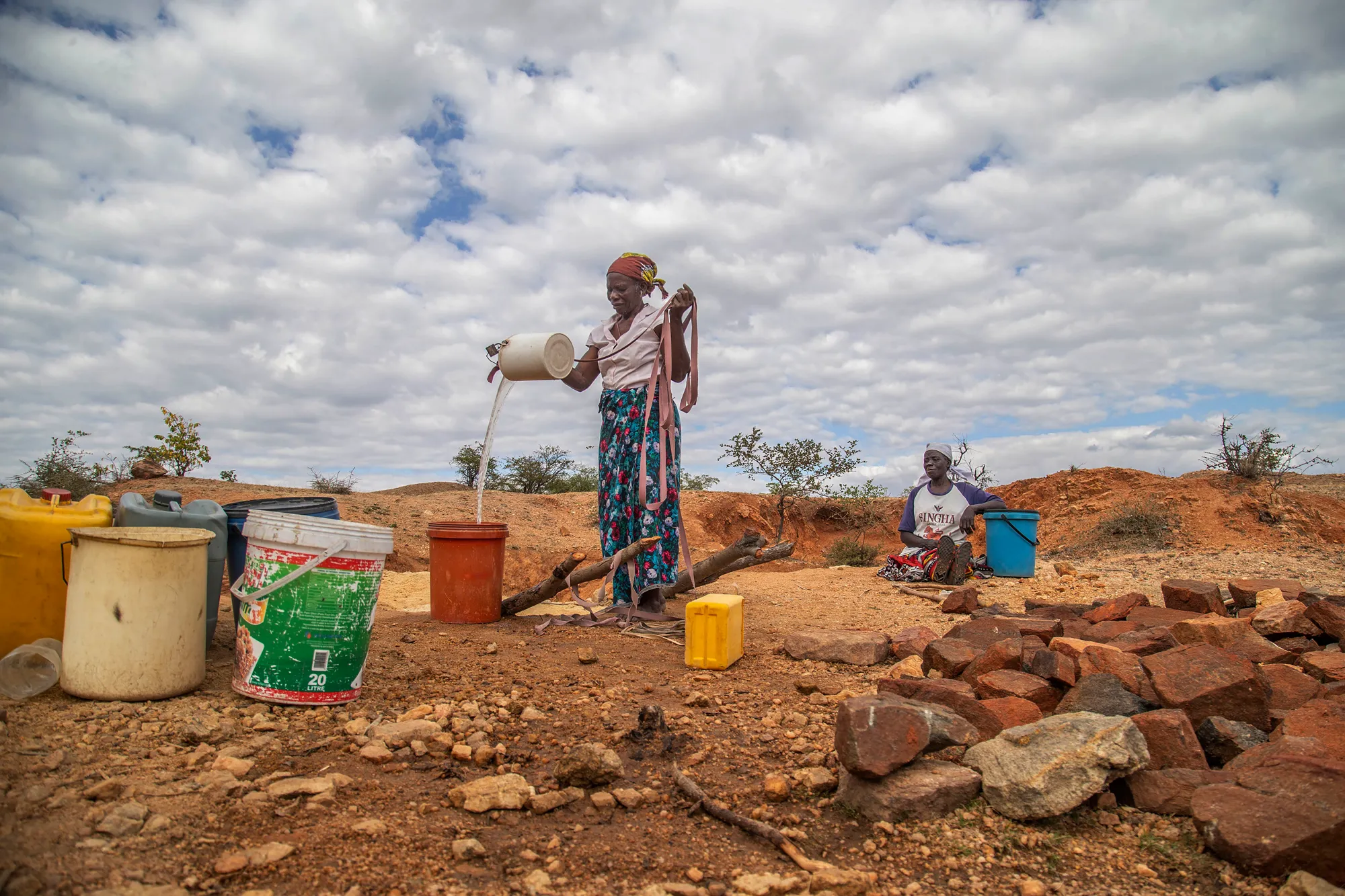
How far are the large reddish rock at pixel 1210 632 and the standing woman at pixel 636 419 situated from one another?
2582 millimetres

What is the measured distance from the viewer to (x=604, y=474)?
5020 mm

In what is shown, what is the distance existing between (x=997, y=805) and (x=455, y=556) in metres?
3.26

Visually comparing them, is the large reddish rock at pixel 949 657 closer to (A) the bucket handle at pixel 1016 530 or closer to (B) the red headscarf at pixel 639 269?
(B) the red headscarf at pixel 639 269

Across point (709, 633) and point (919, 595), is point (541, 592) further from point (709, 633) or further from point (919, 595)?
point (919, 595)

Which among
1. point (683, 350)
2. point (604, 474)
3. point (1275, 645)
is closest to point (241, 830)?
point (604, 474)

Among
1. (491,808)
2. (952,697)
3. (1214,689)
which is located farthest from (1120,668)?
(491,808)

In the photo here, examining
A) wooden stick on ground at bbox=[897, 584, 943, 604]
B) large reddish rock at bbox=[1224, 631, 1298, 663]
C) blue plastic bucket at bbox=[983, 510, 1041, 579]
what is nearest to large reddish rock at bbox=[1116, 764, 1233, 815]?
large reddish rock at bbox=[1224, 631, 1298, 663]

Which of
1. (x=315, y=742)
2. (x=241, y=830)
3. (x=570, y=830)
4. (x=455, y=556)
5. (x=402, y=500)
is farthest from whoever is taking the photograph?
(x=402, y=500)

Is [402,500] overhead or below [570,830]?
overhead

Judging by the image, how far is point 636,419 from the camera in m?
4.85

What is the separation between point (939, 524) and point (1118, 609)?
2.91 metres

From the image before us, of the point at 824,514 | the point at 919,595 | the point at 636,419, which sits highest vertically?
the point at 636,419

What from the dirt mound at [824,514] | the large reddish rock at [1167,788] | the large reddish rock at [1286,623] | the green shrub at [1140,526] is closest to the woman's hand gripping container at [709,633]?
the large reddish rock at [1167,788]

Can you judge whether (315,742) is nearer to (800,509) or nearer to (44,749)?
→ (44,749)
